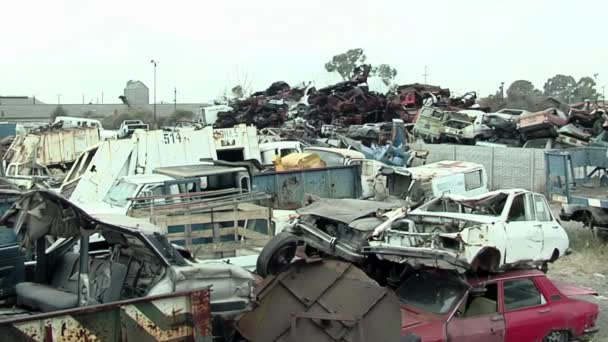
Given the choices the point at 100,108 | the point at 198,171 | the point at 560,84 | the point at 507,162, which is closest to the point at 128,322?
the point at 198,171

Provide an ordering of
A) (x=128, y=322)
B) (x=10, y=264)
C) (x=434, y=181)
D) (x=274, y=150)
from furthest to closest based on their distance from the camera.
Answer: (x=274, y=150)
(x=434, y=181)
(x=10, y=264)
(x=128, y=322)

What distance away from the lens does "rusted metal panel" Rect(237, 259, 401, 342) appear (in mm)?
5410

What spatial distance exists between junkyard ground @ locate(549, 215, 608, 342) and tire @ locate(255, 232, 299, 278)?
472 cm

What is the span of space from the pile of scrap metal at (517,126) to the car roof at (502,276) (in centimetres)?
1370

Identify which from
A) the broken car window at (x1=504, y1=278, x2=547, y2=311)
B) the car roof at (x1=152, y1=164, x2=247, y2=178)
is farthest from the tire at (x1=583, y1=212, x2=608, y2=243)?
the car roof at (x1=152, y1=164, x2=247, y2=178)

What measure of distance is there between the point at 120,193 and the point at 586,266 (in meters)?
8.10

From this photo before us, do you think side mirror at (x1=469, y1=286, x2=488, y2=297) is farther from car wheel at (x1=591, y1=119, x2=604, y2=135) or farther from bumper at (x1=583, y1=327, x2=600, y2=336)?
car wheel at (x1=591, y1=119, x2=604, y2=135)

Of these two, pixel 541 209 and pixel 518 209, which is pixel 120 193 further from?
pixel 541 209

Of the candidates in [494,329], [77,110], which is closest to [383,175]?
[494,329]

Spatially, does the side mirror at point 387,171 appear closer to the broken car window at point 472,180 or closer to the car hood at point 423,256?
the broken car window at point 472,180

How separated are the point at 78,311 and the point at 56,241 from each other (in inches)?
74.5

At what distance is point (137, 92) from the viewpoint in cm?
7138

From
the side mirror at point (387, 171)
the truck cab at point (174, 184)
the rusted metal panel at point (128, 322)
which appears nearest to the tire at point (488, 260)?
the rusted metal panel at point (128, 322)

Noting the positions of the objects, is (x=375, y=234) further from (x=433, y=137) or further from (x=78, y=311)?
(x=433, y=137)
